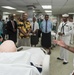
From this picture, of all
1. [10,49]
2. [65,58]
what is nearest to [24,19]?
[65,58]

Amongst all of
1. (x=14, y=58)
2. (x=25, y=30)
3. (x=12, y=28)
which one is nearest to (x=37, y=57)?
(x=14, y=58)

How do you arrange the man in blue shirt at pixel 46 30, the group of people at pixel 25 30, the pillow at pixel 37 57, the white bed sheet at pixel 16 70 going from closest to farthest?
the white bed sheet at pixel 16 70 < the pillow at pixel 37 57 < the group of people at pixel 25 30 < the man in blue shirt at pixel 46 30

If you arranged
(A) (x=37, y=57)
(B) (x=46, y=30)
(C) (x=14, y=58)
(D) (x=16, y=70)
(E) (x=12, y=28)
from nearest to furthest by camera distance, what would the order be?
(D) (x=16, y=70) → (C) (x=14, y=58) → (A) (x=37, y=57) → (E) (x=12, y=28) → (B) (x=46, y=30)

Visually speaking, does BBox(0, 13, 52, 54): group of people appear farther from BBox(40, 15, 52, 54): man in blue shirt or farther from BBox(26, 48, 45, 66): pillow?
BBox(26, 48, 45, 66): pillow

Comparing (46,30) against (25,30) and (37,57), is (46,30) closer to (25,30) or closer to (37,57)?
(25,30)

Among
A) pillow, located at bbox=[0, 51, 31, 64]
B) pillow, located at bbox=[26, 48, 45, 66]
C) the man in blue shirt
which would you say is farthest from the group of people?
pillow, located at bbox=[0, 51, 31, 64]

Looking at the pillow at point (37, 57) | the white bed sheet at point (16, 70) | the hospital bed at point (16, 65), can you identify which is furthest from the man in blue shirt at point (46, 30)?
the white bed sheet at point (16, 70)

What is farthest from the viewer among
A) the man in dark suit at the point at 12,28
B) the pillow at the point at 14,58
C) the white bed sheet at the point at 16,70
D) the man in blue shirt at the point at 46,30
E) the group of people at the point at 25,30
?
the man in blue shirt at the point at 46,30

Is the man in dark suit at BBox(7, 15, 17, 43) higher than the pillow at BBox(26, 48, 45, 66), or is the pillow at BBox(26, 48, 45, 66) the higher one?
the man in dark suit at BBox(7, 15, 17, 43)

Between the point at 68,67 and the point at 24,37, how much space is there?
1.77 metres

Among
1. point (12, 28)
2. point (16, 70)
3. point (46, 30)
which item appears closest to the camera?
point (16, 70)

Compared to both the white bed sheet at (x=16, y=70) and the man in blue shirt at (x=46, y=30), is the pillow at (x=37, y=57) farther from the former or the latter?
the man in blue shirt at (x=46, y=30)

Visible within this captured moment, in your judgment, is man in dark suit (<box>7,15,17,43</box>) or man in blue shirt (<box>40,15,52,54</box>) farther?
man in blue shirt (<box>40,15,52,54</box>)

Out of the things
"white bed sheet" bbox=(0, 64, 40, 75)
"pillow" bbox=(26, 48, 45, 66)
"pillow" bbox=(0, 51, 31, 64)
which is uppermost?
"pillow" bbox=(0, 51, 31, 64)
